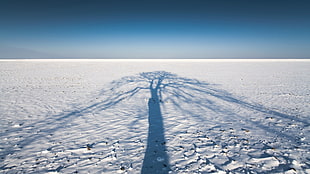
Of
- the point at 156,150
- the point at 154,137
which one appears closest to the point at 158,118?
the point at 154,137

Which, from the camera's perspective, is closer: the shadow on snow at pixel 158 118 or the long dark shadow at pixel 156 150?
the long dark shadow at pixel 156 150

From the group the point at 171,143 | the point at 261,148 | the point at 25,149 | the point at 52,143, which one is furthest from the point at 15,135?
the point at 261,148

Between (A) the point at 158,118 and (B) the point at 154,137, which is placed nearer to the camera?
(B) the point at 154,137

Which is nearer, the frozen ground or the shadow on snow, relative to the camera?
the frozen ground

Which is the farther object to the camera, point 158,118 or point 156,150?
point 158,118

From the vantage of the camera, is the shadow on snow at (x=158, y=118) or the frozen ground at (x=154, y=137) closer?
the frozen ground at (x=154, y=137)

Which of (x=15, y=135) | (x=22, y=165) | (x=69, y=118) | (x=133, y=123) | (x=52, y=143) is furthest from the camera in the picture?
(x=69, y=118)

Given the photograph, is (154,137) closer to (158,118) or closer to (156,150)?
(156,150)

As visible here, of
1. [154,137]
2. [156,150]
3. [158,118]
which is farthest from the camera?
[158,118]

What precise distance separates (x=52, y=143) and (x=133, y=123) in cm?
249

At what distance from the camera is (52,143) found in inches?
167

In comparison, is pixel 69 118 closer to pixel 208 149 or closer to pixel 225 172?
pixel 208 149

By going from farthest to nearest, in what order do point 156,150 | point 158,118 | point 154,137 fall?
point 158,118
point 154,137
point 156,150

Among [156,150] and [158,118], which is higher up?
[158,118]
